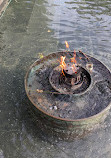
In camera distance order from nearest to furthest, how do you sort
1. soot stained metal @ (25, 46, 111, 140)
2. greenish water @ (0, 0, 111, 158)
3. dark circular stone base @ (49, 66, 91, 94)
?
1. soot stained metal @ (25, 46, 111, 140)
2. dark circular stone base @ (49, 66, 91, 94)
3. greenish water @ (0, 0, 111, 158)

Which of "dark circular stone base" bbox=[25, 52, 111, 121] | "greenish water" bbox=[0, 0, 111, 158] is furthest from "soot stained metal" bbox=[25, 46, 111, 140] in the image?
"greenish water" bbox=[0, 0, 111, 158]

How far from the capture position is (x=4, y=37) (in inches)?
219

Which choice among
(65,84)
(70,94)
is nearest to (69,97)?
(70,94)

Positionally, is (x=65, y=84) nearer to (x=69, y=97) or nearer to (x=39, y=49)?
(x=69, y=97)

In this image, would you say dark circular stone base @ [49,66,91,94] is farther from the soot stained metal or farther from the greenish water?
the greenish water

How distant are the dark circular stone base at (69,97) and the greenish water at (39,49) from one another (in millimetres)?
814

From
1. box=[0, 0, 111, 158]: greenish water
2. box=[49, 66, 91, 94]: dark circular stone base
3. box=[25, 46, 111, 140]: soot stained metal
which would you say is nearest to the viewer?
box=[25, 46, 111, 140]: soot stained metal

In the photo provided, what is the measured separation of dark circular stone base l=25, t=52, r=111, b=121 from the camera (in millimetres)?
2869

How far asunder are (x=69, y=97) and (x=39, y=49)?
2540 millimetres

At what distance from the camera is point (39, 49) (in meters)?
5.15

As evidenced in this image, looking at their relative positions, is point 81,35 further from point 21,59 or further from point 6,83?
point 6,83

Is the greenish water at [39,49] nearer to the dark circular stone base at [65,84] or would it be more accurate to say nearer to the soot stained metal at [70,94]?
the soot stained metal at [70,94]

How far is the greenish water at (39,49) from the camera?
330 centimetres

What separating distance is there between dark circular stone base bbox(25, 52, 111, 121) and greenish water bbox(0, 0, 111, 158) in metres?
0.81
